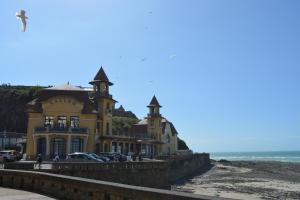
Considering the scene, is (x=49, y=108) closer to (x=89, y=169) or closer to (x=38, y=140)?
(x=38, y=140)

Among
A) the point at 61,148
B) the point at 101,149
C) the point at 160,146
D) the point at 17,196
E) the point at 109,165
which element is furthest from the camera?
the point at 160,146

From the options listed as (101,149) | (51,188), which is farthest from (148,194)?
(101,149)

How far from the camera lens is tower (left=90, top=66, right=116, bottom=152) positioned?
57991 mm

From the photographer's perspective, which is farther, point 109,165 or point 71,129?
point 71,129

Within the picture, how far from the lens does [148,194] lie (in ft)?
30.9

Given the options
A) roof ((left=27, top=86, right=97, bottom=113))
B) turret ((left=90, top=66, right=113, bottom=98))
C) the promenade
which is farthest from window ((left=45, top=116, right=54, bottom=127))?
the promenade

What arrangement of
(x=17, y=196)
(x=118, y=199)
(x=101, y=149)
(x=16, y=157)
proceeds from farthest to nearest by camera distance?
(x=101, y=149) < (x=16, y=157) < (x=17, y=196) < (x=118, y=199)

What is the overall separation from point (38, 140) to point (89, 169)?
23.8 metres

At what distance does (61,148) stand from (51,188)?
38.0m

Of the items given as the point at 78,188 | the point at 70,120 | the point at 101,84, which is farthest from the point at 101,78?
the point at 78,188

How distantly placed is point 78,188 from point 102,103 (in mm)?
46112

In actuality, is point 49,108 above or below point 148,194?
above

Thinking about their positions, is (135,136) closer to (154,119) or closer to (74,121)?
(154,119)

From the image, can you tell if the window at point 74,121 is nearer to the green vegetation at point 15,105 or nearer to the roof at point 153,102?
the roof at point 153,102
